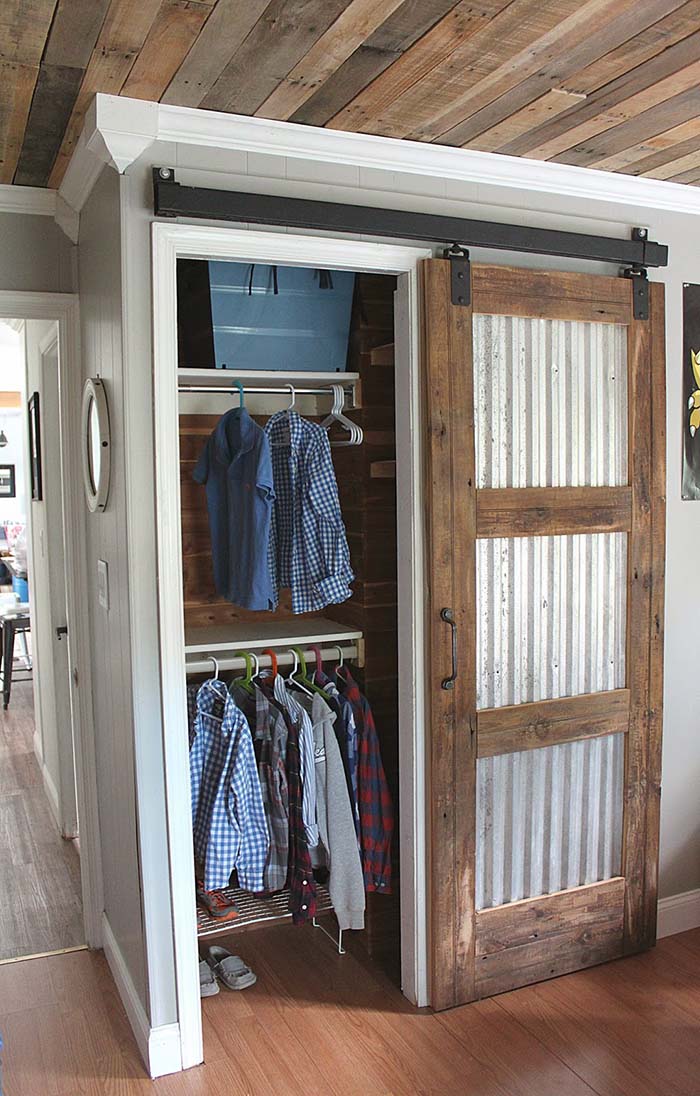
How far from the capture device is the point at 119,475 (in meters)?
2.46

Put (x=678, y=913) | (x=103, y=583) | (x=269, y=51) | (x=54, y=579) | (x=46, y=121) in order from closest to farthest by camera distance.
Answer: (x=269, y=51), (x=46, y=121), (x=103, y=583), (x=678, y=913), (x=54, y=579)

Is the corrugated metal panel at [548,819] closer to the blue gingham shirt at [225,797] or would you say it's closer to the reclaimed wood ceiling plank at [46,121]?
the blue gingham shirt at [225,797]

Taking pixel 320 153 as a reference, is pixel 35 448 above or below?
below

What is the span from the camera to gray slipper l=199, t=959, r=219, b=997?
9.24 feet

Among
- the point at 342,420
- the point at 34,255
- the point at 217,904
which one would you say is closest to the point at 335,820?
the point at 217,904

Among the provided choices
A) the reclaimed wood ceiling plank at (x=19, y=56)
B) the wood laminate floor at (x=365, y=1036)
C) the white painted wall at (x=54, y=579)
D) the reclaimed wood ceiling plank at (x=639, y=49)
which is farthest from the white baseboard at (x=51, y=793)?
the reclaimed wood ceiling plank at (x=639, y=49)

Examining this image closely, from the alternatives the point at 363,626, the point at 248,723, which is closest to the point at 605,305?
the point at 363,626

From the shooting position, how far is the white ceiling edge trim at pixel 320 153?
2229 millimetres

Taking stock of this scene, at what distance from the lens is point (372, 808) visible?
115 inches

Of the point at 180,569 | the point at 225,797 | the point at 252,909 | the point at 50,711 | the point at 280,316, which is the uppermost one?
the point at 280,316

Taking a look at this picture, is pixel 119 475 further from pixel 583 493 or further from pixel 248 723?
pixel 583 493

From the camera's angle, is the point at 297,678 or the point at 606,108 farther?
the point at 297,678

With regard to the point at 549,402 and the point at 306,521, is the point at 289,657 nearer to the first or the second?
the point at 306,521

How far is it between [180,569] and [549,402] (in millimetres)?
1188
